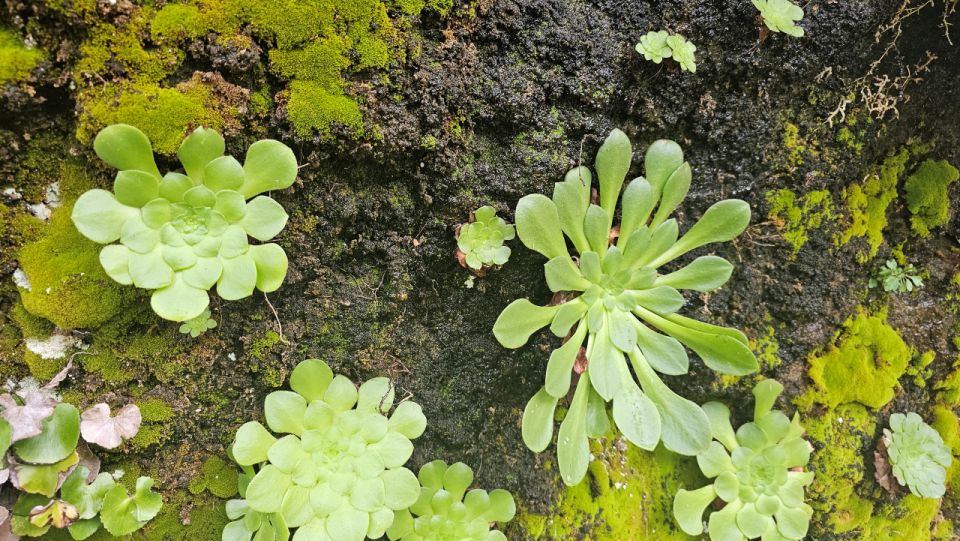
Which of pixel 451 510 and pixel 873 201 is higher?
pixel 873 201

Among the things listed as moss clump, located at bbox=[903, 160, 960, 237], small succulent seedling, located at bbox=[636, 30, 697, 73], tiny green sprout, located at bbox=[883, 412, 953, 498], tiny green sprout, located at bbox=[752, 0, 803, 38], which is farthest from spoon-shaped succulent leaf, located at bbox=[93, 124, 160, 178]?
tiny green sprout, located at bbox=[883, 412, 953, 498]

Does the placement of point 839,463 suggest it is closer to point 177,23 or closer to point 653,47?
point 653,47

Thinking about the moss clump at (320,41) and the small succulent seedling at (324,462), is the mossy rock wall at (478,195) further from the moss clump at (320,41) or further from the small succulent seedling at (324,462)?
the small succulent seedling at (324,462)

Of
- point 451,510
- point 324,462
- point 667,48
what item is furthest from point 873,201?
point 324,462

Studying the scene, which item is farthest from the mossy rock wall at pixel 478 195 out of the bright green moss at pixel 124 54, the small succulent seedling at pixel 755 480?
the small succulent seedling at pixel 755 480

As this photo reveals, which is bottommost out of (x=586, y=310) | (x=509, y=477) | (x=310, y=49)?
(x=509, y=477)

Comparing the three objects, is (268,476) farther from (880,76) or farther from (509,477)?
(880,76)

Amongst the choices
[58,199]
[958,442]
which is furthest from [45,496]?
[958,442]
